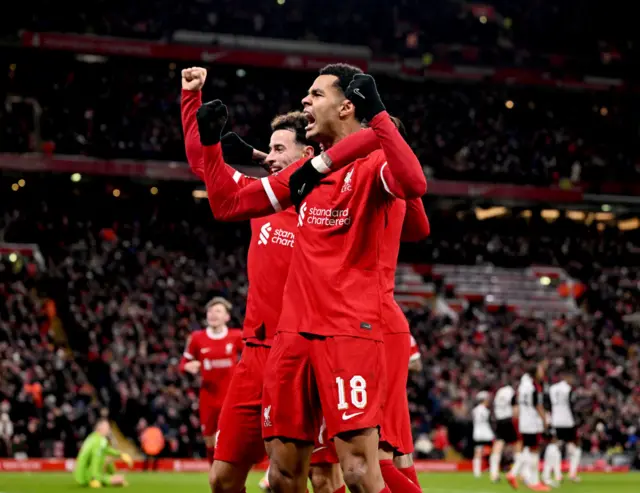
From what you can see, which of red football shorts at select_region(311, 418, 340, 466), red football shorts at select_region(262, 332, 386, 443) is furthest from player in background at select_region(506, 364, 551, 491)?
red football shorts at select_region(262, 332, 386, 443)

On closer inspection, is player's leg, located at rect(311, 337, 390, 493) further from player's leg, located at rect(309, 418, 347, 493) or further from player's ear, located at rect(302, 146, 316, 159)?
player's ear, located at rect(302, 146, 316, 159)

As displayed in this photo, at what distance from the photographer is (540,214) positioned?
144 feet

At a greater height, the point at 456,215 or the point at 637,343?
the point at 456,215

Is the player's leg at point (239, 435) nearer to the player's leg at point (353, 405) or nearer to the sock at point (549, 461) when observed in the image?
the player's leg at point (353, 405)

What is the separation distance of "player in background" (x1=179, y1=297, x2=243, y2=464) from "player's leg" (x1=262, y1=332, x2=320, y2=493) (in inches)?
341

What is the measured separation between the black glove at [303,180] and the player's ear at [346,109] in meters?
0.34

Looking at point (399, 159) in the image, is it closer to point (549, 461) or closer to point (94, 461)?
point (94, 461)

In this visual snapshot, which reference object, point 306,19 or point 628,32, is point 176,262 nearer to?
point 306,19

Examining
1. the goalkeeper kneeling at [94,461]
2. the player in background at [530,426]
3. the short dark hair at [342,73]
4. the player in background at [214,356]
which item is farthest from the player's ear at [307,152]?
the player in background at [530,426]

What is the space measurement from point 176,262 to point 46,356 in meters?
8.47

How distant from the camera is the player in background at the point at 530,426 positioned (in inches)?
729

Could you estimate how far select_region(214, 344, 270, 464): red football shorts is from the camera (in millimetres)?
6730

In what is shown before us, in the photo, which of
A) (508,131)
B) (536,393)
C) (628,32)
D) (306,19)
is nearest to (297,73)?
(306,19)

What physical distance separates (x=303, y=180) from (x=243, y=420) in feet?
6.06
